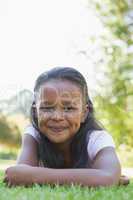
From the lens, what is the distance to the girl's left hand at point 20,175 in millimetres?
2822

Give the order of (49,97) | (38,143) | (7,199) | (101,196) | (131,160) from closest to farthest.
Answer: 1. (7,199)
2. (101,196)
3. (49,97)
4. (38,143)
5. (131,160)

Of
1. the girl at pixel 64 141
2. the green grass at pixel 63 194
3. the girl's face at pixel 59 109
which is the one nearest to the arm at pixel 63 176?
the girl at pixel 64 141

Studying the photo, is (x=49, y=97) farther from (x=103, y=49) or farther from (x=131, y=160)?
(x=103, y=49)

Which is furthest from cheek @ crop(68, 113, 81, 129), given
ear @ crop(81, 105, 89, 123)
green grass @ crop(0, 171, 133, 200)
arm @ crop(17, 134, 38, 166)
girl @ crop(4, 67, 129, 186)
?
green grass @ crop(0, 171, 133, 200)

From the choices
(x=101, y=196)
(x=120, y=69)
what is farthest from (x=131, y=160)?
(x=101, y=196)

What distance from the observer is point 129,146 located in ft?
51.9

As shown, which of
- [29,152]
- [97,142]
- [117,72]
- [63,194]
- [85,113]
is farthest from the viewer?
[117,72]

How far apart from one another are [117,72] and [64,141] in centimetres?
1281

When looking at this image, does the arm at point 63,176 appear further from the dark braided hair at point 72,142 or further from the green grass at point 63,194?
the dark braided hair at point 72,142

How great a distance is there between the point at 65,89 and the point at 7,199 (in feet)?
4.13

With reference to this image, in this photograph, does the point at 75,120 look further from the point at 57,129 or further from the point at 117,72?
the point at 117,72

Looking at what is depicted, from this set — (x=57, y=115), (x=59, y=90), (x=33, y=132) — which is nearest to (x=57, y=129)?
(x=57, y=115)

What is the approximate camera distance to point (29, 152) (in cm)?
351

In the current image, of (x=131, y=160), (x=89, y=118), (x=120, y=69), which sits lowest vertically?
(x=131, y=160)
